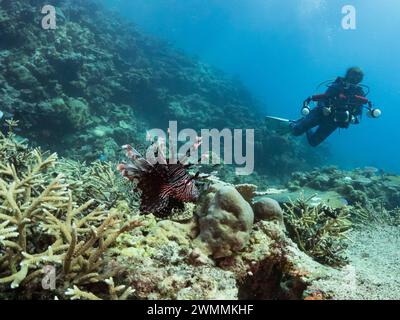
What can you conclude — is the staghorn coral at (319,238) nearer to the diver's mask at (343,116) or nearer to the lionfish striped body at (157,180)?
the lionfish striped body at (157,180)

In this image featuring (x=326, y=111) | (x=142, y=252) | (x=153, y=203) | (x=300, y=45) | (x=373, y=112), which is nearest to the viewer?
(x=142, y=252)

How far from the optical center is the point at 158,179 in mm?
3049

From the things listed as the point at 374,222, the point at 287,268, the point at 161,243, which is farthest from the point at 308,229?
the point at 374,222

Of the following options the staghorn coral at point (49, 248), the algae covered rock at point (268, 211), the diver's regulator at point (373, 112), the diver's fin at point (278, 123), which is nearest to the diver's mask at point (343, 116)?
the diver's regulator at point (373, 112)

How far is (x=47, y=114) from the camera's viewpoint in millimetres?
10383

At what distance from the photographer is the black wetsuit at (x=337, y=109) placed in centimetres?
996

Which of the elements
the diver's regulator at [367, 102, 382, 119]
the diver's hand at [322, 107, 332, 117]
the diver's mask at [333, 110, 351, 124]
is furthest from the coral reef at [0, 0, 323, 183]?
the diver's regulator at [367, 102, 382, 119]

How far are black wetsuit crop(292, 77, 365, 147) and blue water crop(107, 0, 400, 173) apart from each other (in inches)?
2376

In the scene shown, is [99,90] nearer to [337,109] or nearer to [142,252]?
[337,109]

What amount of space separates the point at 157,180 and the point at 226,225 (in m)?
0.74

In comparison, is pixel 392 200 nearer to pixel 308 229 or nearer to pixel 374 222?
pixel 374 222

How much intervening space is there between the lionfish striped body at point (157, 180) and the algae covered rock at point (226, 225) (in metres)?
0.34

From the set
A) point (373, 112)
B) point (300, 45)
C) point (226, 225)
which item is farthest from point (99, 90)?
point (300, 45)
